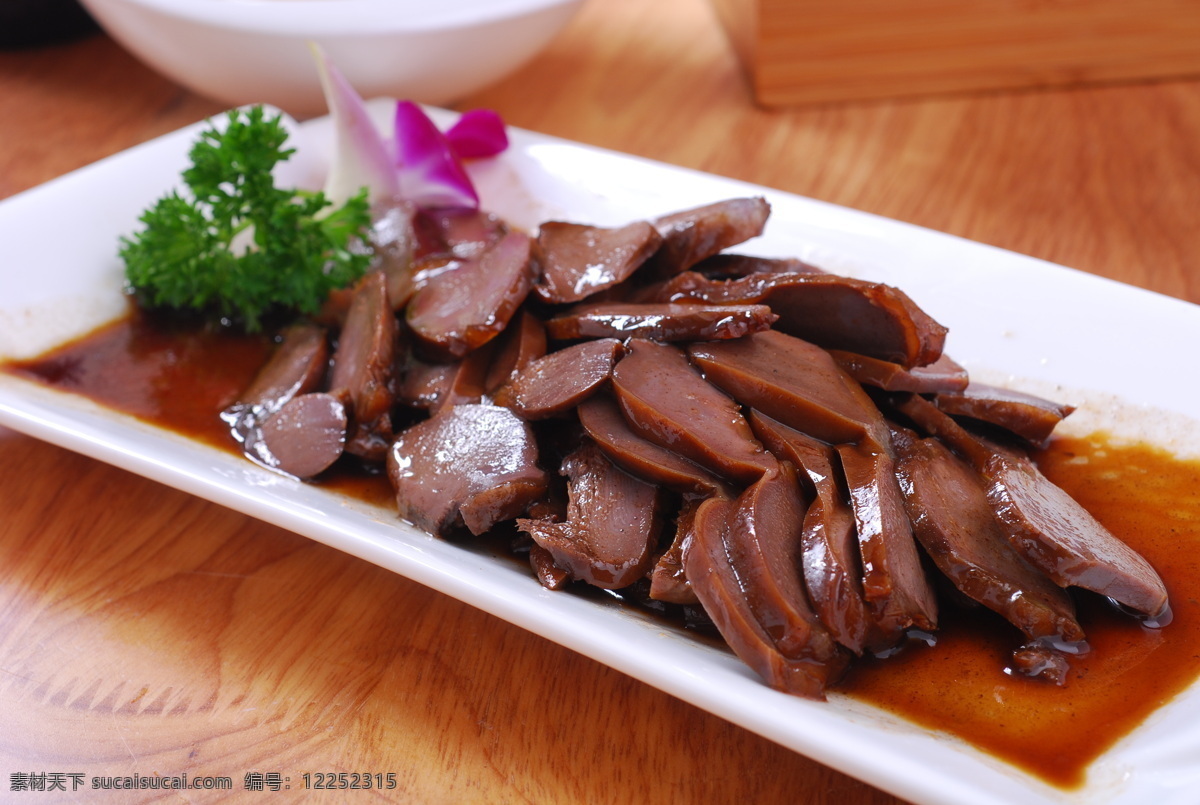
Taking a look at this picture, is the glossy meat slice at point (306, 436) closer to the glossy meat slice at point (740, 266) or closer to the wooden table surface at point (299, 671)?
the wooden table surface at point (299, 671)

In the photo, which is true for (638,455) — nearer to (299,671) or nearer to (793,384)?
(793,384)

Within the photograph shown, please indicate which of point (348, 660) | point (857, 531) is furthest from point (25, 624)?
point (857, 531)

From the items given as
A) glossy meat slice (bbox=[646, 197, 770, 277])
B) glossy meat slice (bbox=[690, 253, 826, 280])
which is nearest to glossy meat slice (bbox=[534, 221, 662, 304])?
glossy meat slice (bbox=[646, 197, 770, 277])

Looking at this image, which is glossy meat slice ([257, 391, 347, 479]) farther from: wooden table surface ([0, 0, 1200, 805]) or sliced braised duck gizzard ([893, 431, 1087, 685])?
sliced braised duck gizzard ([893, 431, 1087, 685])

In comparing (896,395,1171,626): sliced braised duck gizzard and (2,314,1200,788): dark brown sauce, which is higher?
(896,395,1171,626): sliced braised duck gizzard

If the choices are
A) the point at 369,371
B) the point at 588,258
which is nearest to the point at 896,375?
the point at 588,258

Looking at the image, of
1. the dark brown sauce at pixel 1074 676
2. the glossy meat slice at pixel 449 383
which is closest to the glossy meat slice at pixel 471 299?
the glossy meat slice at pixel 449 383
